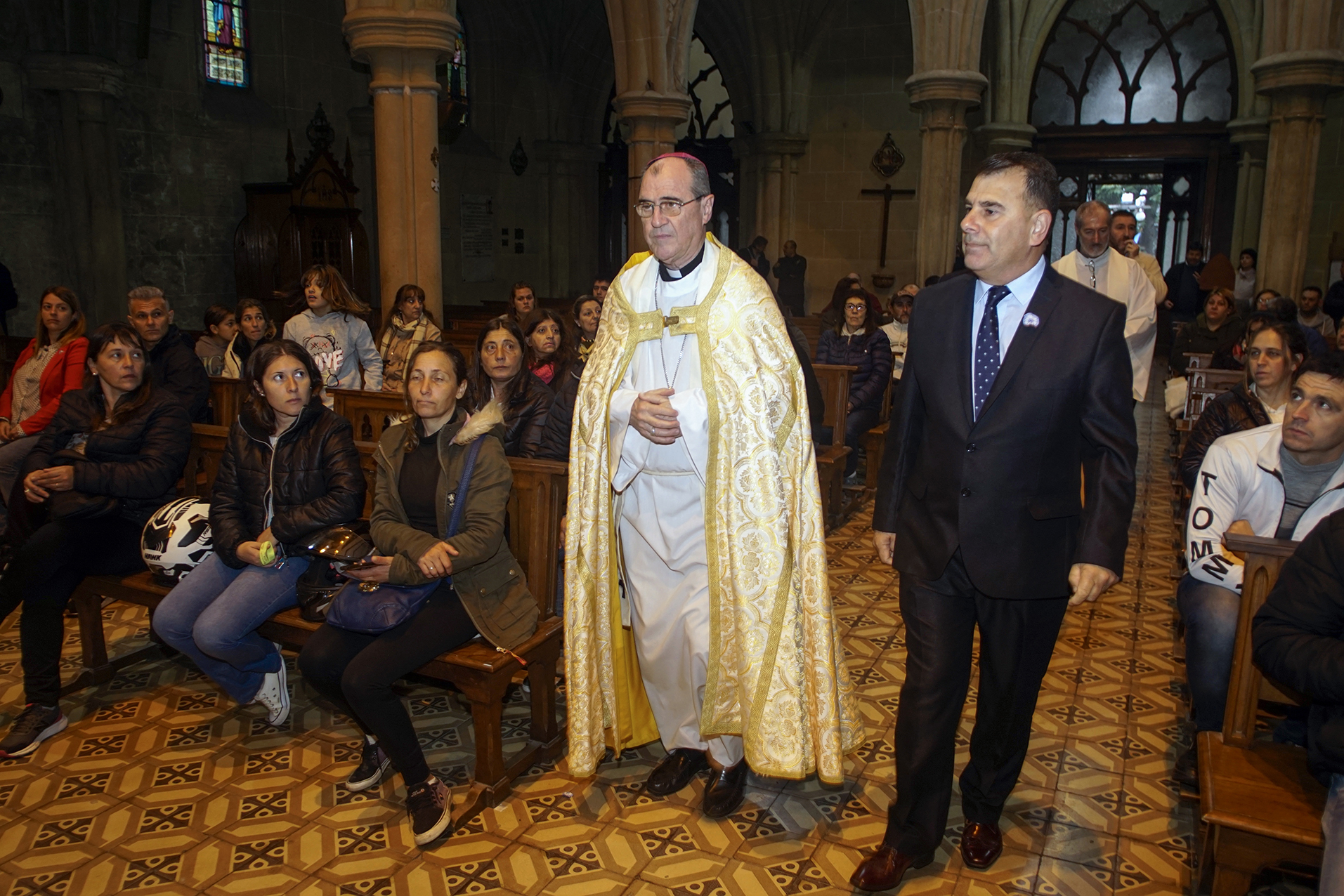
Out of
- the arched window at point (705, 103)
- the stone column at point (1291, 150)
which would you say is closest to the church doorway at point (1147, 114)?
the stone column at point (1291, 150)

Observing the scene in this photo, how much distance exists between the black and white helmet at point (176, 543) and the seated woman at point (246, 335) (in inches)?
109

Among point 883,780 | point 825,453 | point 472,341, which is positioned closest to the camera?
point 883,780

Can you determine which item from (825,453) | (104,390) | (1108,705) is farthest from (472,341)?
(1108,705)

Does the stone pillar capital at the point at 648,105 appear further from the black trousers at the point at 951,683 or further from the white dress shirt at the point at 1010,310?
the black trousers at the point at 951,683

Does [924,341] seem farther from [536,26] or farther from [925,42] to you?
[536,26]

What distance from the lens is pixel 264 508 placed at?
11.7ft

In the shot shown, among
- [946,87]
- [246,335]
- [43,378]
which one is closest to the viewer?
[43,378]

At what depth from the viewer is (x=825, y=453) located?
6.24 m

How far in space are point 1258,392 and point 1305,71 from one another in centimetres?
794

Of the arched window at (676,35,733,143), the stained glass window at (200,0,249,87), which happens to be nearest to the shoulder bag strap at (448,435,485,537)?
the stained glass window at (200,0,249,87)

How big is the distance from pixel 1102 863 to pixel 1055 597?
3.04ft

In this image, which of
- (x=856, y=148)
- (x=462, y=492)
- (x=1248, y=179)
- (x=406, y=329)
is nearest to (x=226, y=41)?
(x=406, y=329)

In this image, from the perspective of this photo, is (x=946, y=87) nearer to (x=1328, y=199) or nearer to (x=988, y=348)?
(x=1328, y=199)

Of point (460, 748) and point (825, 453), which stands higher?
point (825, 453)
